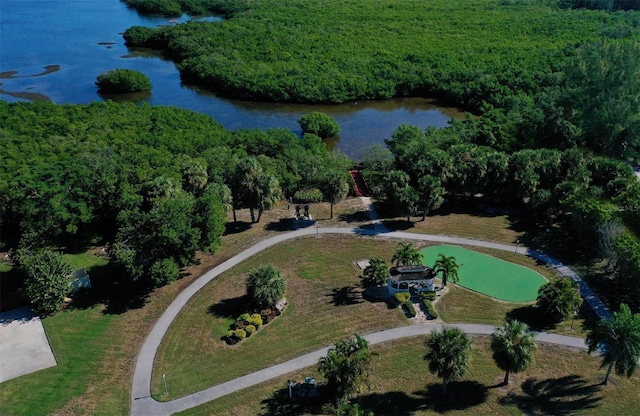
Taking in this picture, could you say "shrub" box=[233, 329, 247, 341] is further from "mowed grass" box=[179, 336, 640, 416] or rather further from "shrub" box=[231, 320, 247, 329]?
"mowed grass" box=[179, 336, 640, 416]

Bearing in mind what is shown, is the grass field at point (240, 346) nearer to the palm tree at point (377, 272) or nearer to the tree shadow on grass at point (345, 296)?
the tree shadow on grass at point (345, 296)

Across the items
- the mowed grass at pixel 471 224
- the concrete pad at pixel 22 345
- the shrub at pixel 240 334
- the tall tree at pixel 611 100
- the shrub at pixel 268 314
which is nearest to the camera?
the concrete pad at pixel 22 345

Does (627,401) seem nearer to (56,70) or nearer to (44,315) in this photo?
(44,315)

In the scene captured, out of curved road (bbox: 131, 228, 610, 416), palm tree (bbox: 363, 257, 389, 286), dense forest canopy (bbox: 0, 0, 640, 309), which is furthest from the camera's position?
dense forest canopy (bbox: 0, 0, 640, 309)

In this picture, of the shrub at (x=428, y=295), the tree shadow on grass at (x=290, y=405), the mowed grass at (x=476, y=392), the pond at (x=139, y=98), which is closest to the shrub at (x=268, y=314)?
the mowed grass at (x=476, y=392)

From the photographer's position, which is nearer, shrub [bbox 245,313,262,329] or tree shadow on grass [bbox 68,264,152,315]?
shrub [bbox 245,313,262,329]

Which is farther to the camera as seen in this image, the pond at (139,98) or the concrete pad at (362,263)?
the pond at (139,98)

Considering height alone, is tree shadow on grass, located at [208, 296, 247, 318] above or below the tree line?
below

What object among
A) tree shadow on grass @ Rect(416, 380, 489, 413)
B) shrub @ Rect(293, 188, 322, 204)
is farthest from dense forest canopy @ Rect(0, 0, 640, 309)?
tree shadow on grass @ Rect(416, 380, 489, 413)
